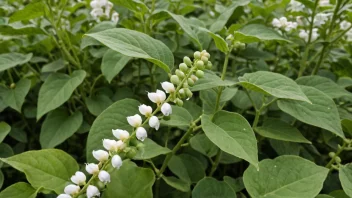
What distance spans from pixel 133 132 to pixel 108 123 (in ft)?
0.45

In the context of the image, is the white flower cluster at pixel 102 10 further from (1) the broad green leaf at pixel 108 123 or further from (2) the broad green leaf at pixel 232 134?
(2) the broad green leaf at pixel 232 134

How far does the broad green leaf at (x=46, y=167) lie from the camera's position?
78 cm

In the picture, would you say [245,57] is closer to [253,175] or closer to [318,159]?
[318,159]

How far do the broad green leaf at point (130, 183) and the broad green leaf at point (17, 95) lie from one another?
1.60 feet

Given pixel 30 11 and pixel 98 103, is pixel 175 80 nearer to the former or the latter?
pixel 98 103

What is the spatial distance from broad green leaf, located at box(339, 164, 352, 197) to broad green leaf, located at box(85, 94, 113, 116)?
70cm

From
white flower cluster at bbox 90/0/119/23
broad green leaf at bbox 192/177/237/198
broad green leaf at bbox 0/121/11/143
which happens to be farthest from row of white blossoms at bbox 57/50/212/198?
white flower cluster at bbox 90/0/119/23

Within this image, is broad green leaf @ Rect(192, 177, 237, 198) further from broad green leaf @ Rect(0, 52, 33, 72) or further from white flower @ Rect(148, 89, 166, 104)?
broad green leaf @ Rect(0, 52, 33, 72)

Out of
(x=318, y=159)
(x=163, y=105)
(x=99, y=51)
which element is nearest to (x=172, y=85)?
(x=163, y=105)

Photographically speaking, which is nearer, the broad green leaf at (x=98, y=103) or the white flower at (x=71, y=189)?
the white flower at (x=71, y=189)

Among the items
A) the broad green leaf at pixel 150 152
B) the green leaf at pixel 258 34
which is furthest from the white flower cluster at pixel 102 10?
the broad green leaf at pixel 150 152

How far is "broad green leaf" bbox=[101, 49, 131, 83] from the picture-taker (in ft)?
3.59

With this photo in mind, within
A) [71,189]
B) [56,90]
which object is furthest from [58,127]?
[71,189]

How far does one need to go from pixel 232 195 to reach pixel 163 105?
30 cm
